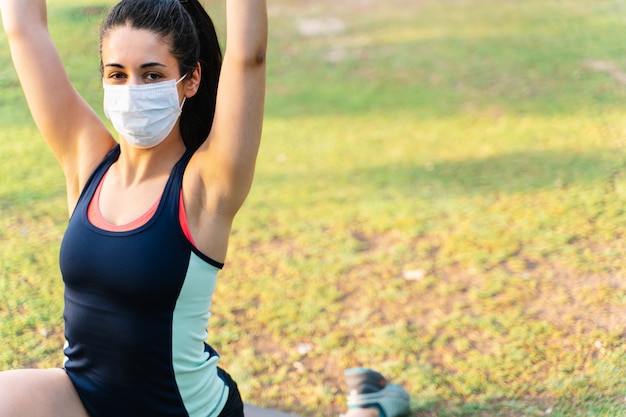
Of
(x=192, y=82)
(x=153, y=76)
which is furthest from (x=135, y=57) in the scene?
(x=192, y=82)

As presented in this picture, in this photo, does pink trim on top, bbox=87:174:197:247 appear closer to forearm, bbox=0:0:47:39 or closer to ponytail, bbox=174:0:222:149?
ponytail, bbox=174:0:222:149

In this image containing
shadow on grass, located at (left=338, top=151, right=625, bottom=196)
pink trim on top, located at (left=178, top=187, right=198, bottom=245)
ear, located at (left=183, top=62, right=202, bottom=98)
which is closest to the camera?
pink trim on top, located at (left=178, top=187, right=198, bottom=245)

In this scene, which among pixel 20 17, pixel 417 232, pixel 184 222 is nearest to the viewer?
pixel 184 222

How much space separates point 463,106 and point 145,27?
533 centimetres

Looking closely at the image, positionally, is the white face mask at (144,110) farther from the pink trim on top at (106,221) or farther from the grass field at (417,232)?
the grass field at (417,232)

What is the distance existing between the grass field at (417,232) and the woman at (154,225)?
3.63 feet

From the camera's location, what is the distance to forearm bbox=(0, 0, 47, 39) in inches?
93.0

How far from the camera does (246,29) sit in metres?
2.00

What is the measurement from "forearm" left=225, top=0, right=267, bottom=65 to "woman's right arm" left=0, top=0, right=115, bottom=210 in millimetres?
641

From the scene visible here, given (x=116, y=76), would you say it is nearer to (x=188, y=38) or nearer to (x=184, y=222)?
(x=188, y=38)

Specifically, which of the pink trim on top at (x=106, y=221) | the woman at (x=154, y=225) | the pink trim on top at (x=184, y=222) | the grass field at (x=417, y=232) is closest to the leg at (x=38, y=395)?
the woman at (x=154, y=225)

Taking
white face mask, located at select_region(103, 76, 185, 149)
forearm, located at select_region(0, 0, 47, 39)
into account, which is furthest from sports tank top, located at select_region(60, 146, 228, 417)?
forearm, located at select_region(0, 0, 47, 39)

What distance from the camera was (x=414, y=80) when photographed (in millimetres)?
7965

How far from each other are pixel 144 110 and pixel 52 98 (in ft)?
1.32
